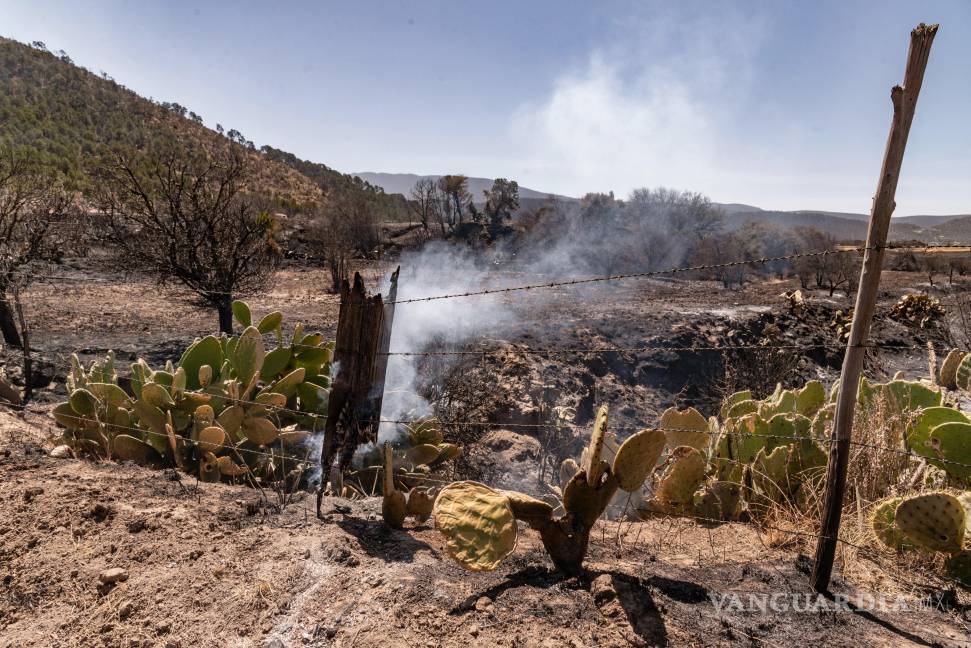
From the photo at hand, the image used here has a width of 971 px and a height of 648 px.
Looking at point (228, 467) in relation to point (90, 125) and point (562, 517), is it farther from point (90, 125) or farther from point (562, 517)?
point (90, 125)

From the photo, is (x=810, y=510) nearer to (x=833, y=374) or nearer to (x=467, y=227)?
(x=833, y=374)

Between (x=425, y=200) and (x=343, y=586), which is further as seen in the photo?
(x=425, y=200)

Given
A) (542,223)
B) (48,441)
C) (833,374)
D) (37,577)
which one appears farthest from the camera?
(542,223)

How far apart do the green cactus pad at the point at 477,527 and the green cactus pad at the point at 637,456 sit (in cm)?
63

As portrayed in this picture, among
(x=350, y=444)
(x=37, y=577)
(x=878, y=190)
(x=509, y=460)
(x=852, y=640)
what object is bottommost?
(x=509, y=460)

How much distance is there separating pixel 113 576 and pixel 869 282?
4008mm

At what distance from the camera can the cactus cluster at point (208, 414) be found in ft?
13.9

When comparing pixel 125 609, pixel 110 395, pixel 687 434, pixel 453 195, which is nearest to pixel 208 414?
pixel 110 395

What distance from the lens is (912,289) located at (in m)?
24.6

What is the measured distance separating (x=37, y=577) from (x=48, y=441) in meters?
2.25

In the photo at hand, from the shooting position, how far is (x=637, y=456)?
2.94 m

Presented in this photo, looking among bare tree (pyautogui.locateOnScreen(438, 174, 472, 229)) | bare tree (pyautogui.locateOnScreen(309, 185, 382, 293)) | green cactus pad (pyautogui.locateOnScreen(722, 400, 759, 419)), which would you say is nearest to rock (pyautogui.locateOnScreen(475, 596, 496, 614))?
green cactus pad (pyautogui.locateOnScreen(722, 400, 759, 419))

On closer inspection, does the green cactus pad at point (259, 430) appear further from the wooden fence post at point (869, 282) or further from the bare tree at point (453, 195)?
the bare tree at point (453, 195)

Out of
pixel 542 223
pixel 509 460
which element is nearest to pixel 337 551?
pixel 509 460
